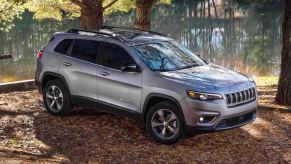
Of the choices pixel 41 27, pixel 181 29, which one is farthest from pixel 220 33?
pixel 41 27

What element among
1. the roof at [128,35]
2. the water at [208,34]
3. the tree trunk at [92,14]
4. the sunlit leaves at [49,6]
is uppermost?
the sunlit leaves at [49,6]

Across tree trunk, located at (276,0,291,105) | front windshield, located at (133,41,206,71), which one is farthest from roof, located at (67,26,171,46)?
tree trunk, located at (276,0,291,105)

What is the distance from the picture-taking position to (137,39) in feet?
28.3

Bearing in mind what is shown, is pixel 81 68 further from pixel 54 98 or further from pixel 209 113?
pixel 209 113

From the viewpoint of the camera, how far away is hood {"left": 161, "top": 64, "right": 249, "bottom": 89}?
7.48m

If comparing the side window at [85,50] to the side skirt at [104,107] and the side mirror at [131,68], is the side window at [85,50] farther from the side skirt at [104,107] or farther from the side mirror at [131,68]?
the side mirror at [131,68]

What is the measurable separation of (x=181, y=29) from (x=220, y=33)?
532 centimetres

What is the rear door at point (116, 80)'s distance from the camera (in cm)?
810

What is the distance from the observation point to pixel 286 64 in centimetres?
1055

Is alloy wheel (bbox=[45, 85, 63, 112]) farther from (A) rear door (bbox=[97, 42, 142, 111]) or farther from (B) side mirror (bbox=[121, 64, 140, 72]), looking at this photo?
(B) side mirror (bbox=[121, 64, 140, 72])

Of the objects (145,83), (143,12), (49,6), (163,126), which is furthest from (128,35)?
(49,6)

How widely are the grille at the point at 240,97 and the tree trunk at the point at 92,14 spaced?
5.69 metres

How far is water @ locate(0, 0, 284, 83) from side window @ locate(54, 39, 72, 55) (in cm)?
2178

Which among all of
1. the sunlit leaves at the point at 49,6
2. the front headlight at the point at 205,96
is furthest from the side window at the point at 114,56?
the sunlit leaves at the point at 49,6
